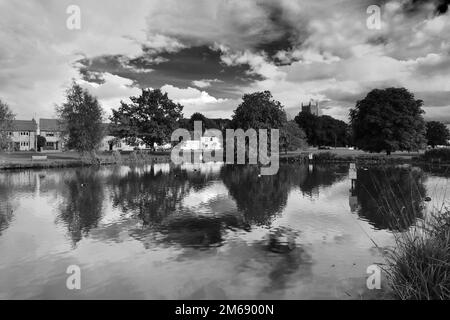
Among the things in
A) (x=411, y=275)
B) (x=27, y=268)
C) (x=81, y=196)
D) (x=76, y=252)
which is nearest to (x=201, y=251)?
(x=76, y=252)

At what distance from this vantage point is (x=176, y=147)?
107375 mm

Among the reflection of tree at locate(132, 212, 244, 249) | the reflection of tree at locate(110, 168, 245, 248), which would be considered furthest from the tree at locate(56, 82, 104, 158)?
the reflection of tree at locate(132, 212, 244, 249)

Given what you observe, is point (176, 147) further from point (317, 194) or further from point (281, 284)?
point (281, 284)

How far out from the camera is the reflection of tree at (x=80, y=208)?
18.1 meters

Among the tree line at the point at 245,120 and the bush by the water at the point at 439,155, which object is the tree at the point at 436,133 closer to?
the tree line at the point at 245,120

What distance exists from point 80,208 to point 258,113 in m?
63.2

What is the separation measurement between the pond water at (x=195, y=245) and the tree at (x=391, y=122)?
4888 cm

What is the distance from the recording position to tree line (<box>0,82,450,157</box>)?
68.1 metres

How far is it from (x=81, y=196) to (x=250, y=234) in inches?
687

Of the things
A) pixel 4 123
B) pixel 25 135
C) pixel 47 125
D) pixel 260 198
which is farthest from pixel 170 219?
pixel 47 125

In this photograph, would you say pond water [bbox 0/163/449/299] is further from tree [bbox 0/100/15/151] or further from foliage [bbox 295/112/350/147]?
foliage [bbox 295/112/350/147]

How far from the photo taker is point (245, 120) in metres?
84.2

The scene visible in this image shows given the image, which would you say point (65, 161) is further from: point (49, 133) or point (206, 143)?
point (206, 143)

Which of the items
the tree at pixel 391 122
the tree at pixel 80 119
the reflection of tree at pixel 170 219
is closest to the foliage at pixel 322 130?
the tree at pixel 391 122
